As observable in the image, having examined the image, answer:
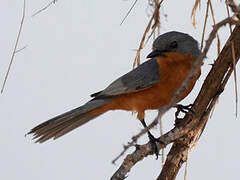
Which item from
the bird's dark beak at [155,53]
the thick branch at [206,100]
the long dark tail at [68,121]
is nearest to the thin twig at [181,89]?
→ the thick branch at [206,100]

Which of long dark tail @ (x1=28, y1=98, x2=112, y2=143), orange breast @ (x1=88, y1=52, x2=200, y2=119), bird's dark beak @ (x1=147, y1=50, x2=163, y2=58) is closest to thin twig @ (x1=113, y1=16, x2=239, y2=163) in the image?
orange breast @ (x1=88, y1=52, x2=200, y2=119)

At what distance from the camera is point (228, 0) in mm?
2139

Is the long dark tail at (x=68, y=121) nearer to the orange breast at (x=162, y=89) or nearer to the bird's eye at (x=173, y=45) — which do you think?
the orange breast at (x=162, y=89)

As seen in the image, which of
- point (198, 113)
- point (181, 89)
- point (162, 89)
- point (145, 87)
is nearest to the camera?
point (181, 89)

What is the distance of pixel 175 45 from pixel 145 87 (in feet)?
1.61

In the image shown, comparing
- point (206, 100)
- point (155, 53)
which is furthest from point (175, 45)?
point (206, 100)

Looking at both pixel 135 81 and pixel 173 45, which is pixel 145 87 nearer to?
pixel 135 81

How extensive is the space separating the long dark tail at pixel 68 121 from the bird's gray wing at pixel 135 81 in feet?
0.36

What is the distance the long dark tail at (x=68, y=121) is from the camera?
353 centimetres

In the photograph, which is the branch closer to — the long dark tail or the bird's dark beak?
the bird's dark beak

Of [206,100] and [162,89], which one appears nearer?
[206,100]

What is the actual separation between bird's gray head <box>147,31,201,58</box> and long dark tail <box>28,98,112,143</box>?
0.65 m

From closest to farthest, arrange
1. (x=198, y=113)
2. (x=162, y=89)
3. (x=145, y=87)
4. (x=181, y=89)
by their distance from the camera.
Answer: (x=181, y=89), (x=198, y=113), (x=162, y=89), (x=145, y=87)

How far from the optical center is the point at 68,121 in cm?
378
